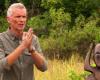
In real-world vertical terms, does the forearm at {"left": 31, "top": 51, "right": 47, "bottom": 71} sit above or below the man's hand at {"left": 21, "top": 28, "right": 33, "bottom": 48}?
below

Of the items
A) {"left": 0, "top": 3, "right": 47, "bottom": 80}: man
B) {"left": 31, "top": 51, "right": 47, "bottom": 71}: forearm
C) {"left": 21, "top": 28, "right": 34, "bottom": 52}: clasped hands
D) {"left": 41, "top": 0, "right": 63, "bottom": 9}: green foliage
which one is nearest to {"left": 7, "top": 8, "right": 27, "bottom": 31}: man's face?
{"left": 0, "top": 3, "right": 47, "bottom": 80}: man

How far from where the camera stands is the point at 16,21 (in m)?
4.67

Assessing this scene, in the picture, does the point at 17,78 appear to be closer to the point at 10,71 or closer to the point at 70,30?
the point at 10,71

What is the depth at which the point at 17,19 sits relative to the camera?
468 cm

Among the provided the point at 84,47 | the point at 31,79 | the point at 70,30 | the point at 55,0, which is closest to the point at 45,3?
the point at 55,0

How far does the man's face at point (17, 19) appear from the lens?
4.65 m

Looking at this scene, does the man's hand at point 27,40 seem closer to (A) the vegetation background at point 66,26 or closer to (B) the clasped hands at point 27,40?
(B) the clasped hands at point 27,40

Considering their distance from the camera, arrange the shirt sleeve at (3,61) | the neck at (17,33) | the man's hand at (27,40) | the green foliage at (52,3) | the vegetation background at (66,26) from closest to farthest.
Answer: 1. the man's hand at (27,40)
2. the shirt sleeve at (3,61)
3. the neck at (17,33)
4. the vegetation background at (66,26)
5. the green foliage at (52,3)

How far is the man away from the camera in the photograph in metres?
4.61

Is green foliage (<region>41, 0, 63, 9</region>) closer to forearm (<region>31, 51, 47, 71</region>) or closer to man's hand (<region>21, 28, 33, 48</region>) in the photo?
forearm (<region>31, 51, 47, 71</region>)

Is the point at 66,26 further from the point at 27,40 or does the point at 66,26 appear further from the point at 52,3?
the point at 27,40

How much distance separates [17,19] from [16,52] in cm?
36

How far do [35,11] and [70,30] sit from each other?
13.2 ft

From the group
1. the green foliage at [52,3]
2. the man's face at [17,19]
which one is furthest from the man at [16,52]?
the green foliage at [52,3]
